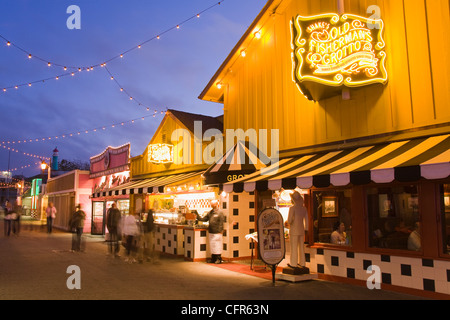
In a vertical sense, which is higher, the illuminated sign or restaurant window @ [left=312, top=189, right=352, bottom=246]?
the illuminated sign

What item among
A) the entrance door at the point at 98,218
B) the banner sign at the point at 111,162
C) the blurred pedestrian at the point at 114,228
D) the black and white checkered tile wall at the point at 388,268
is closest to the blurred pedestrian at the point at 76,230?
the blurred pedestrian at the point at 114,228

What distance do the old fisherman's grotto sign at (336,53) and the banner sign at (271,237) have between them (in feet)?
9.93

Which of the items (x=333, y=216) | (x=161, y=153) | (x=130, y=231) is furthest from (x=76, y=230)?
(x=333, y=216)

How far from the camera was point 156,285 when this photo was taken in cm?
754

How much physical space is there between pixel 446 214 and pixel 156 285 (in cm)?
562

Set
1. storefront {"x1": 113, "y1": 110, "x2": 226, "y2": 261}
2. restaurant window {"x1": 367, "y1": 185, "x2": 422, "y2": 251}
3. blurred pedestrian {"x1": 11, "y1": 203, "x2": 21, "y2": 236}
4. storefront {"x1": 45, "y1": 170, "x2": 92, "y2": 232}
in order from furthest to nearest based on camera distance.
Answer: storefront {"x1": 45, "y1": 170, "x2": 92, "y2": 232} < blurred pedestrian {"x1": 11, "y1": 203, "x2": 21, "y2": 236} < storefront {"x1": 113, "y1": 110, "x2": 226, "y2": 261} < restaurant window {"x1": 367, "y1": 185, "x2": 422, "y2": 251}

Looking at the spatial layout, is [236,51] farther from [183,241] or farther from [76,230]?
[76,230]

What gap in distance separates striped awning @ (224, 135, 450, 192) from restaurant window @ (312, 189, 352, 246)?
3.32 ft

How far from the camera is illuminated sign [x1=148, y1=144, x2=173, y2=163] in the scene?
15500 millimetres

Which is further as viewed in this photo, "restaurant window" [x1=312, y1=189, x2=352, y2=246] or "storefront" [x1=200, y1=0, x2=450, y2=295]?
"restaurant window" [x1=312, y1=189, x2=352, y2=246]

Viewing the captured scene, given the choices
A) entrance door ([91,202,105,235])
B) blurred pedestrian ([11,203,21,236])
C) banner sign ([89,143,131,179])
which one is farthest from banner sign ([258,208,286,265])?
→ blurred pedestrian ([11,203,21,236])

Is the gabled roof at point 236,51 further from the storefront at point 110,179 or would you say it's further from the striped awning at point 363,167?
the storefront at point 110,179

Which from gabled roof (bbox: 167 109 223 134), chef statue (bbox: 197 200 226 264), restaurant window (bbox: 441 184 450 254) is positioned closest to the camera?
restaurant window (bbox: 441 184 450 254)

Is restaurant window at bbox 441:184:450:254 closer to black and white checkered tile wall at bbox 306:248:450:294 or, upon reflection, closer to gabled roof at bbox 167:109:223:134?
black and white checkered tile wall at bbox 306:248:450:294
